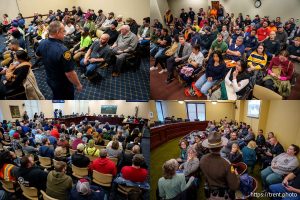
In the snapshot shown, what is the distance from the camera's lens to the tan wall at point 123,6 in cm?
711

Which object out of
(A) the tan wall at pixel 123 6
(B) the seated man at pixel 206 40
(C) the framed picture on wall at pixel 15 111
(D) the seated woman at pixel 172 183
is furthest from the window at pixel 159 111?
(C) the framed picture on wall at pixel 15 111

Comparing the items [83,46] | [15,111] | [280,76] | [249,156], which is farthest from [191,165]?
[15,111]

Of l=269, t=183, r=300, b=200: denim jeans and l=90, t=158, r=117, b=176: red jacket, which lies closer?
l=269, t=183, r=300, b=200: denim jeans

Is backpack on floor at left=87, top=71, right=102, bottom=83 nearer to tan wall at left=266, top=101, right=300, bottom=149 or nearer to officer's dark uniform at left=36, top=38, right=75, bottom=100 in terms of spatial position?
officer's dark uniform at left=36, top=38, right=75, bottom=100

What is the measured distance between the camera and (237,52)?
12.4ft

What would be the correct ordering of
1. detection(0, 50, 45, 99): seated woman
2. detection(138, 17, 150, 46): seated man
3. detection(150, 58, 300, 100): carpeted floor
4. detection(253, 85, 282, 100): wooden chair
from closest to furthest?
detection(0, 50, 45, 99): seated woman → detection(253, 85, 282, 100): wooden chair → detection(150, 58, 300, 100): carpeted floor → detection(138, 17, 150, 46): seated man

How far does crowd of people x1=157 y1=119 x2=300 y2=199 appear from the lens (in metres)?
1.85

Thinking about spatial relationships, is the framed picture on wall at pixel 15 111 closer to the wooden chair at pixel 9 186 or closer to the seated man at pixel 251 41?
the wooden chair at pixel 9 186

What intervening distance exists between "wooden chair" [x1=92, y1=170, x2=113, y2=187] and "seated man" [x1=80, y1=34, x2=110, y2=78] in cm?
196

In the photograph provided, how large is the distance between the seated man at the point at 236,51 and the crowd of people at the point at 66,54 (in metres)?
1.81

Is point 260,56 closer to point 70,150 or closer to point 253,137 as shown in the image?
point 253,137

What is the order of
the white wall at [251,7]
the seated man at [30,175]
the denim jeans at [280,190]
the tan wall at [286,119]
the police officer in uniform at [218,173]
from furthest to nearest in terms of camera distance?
1. the white wall at [251,7]
2. the tan wall at [286,119]
3. the seated man at [30,175]
4. the denim jeans at [280,190]
5. the police officer in uniform at [218,173]

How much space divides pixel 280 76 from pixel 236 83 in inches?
35.7

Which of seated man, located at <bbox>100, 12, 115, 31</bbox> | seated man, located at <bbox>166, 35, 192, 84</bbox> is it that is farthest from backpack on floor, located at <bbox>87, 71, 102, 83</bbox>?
seated man, located at <bbox>100, 12, 115, 31</bbox>
